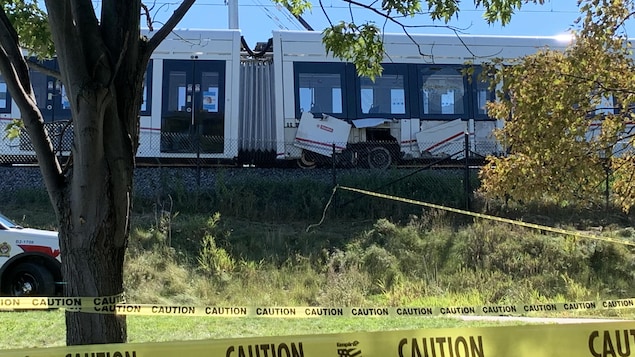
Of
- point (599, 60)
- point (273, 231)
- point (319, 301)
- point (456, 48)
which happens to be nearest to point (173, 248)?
point (273, 231)

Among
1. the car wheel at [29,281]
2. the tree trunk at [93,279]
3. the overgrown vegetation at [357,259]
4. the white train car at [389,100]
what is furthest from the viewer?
the white train car at [389,100]

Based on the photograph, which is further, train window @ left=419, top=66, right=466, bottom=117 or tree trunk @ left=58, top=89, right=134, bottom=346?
train window @ left=419, top=66, right=466, bottom=117

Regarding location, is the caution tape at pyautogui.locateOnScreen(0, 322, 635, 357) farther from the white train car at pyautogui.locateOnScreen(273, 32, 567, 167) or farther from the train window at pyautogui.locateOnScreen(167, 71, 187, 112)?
the train window at pyautogui.locateOnScreen(167, 71, 187, 112)

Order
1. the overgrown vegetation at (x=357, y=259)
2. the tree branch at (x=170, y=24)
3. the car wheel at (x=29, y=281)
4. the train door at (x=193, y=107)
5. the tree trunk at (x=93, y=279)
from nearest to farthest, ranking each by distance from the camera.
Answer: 1. the tree trunk at (x=93, y=279)
2. the tree branch at (x=170, y=24)
3. the car wheel at (x=29, y=281)
4. the overgrown vegetation at (x=357, y=259)
5. the train door at (x=193, y=107)

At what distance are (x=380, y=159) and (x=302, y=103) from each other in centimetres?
245

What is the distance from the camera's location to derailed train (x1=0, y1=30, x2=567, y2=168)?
47.7 ft

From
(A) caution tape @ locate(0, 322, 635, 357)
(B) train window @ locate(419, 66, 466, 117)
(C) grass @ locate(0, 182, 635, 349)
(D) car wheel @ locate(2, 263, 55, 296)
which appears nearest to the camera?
(A) caution tape @ locate(0, 322, 635, 357)

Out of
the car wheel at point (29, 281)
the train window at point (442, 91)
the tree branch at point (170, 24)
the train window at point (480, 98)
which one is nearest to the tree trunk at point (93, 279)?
the tree branch at point (170, 24)

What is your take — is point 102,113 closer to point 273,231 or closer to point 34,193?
point 273,231

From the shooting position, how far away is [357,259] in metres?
10.3

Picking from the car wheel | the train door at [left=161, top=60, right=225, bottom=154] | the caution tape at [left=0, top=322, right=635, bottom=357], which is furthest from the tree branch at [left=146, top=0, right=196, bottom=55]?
the train door at [left=161, top=60, right=225, bottom=154]

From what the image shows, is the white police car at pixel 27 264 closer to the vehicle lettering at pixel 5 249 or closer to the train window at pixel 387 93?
the vehicle lettering at pixel 5 249

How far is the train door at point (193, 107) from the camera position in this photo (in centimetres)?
1454

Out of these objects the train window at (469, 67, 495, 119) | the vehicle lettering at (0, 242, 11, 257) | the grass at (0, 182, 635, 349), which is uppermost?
the train window at (469, 67, 495, 119)
